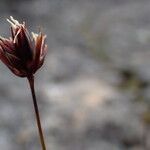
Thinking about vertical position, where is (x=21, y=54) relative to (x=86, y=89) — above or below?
above

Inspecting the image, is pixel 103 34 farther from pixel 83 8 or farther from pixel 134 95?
pixel 134 95

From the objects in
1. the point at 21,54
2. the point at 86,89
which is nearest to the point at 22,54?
the point at 21,54

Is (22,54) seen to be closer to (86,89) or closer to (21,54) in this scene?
(21,54)

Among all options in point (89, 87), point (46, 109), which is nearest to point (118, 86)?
point (89, 87)

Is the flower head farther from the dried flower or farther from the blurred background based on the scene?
the blurred background

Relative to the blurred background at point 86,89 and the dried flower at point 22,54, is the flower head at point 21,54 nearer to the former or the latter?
the dried flower at point 22,54

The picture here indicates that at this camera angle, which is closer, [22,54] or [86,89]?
[22,54]
